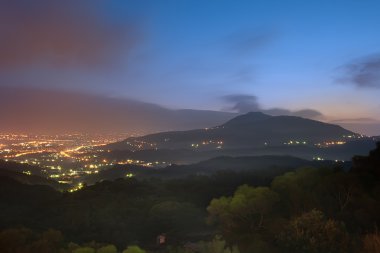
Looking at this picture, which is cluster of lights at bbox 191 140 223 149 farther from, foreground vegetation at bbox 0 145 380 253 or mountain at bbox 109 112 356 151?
foreground vegetation at bbox 0 145 380 253

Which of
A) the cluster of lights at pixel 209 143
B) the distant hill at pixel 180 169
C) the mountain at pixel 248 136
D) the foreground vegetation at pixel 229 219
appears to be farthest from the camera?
the mountain at pixel 248 136

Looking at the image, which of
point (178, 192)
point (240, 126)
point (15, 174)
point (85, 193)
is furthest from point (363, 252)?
point (240, 126)

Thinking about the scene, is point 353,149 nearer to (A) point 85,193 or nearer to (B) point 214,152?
(B) point 214,152

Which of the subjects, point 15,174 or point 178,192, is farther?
point 15,174

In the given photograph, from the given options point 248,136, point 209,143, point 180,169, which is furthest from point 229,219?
point 248,136

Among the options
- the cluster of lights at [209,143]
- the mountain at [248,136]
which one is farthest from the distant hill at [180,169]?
the cluster of lights at [209,143]

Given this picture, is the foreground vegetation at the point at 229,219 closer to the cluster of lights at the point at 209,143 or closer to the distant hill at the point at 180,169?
the distant hill at the point at 180,169
